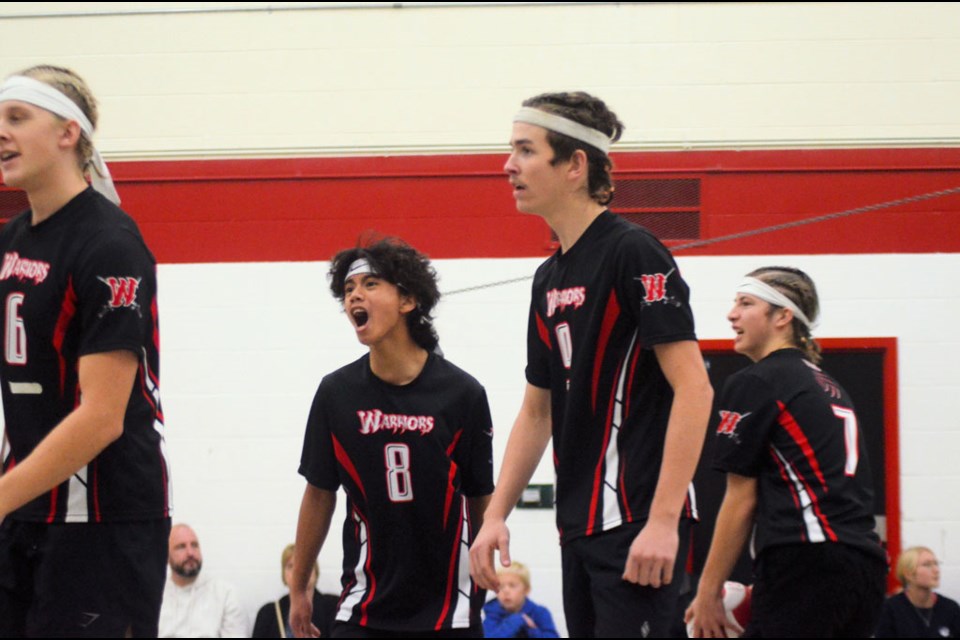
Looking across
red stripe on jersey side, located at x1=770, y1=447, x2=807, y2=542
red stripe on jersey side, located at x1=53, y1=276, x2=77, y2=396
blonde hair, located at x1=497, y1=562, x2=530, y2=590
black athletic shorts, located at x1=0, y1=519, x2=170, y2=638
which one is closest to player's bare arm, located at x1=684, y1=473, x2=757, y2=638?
red stripe on jersey side, located at x1=770, y1=447, x2=807, y2=542

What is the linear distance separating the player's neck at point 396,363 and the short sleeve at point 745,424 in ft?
3.68

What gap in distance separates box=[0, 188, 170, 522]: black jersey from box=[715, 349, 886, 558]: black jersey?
2.25 metres

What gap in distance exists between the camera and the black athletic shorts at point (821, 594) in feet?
13.5

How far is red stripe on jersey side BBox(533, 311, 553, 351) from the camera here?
3.39 m

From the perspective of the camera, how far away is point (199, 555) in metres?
8.84

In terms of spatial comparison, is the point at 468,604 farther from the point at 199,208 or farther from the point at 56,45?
the point at 56,45

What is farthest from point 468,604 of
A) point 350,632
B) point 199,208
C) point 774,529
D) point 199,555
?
point 199,208

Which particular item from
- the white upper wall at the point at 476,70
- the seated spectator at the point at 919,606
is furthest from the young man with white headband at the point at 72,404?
the seated spectator at the point at 919,606

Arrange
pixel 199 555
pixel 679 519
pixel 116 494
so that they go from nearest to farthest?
1. pixel 116 494
2. pixel 679 519
3. pixel 199 555

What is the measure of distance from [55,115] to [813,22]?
7160mm

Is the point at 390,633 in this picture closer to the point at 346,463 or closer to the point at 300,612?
the point at 300,612

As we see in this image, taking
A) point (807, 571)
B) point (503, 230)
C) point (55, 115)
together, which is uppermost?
point (503, 230)

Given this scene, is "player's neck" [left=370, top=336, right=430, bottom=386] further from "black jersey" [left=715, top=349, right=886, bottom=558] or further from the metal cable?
the metal cable

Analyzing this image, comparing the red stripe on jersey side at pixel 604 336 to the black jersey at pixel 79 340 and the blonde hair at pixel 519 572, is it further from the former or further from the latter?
the blonde hair at pixel 519 572
